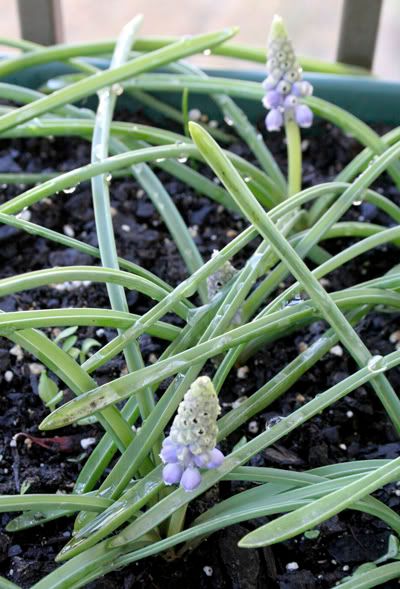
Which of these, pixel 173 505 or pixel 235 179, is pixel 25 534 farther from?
pixel 235 179

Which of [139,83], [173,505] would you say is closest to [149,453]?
[173,505]

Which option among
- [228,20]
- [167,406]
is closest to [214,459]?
[167,406]

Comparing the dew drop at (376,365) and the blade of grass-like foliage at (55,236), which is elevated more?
the blade of grass-like foliage at (55,236)

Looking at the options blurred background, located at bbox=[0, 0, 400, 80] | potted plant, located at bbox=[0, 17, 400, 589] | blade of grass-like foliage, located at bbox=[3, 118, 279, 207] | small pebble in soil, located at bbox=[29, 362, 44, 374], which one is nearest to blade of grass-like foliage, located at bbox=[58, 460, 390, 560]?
potted plant, located at bbox=[0, 17, 400, 589]

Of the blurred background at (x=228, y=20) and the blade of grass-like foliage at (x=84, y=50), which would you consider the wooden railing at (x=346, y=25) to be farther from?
the blurred background at (x=228, y=20)

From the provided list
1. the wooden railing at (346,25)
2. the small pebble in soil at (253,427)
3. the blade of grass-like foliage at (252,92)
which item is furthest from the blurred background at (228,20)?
the small pebble in soil at (253,427)

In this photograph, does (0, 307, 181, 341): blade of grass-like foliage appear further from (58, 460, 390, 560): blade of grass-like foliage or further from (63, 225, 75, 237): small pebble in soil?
(63, 225, 75, 237): small pebble in soil

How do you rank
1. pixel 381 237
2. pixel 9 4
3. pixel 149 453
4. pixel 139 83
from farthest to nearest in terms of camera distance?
pixel 9 4 < pixel 139 83 < pixel 381 237 < pixel 149 453
